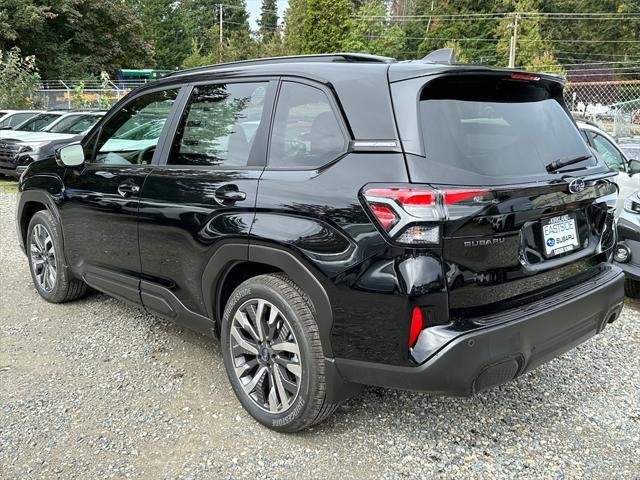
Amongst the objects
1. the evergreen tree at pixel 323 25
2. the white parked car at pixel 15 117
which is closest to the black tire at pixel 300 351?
the white parked car at pixel 15 117

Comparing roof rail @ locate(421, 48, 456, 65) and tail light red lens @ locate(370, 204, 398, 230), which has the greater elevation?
roof rail @ locate(421, 48, 456, 65)

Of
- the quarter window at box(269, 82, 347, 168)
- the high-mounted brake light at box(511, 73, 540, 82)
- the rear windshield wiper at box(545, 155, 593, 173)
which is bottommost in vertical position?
the rear windshield wiper at box(545, 155, 593, 173)

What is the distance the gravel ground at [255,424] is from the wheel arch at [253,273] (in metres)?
0.56

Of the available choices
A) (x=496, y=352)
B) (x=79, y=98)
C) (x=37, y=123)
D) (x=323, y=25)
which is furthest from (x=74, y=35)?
(x=496, y=352)

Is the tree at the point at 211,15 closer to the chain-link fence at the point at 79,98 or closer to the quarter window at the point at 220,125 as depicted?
the chain-link fence at the point at 79,98

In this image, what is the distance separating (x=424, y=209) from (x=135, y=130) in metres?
2.46

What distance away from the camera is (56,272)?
14.9ft

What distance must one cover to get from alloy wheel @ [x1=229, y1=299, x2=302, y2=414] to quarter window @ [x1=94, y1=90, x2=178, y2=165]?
1342 mm

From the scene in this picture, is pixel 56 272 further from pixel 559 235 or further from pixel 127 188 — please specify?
pixel 559 235

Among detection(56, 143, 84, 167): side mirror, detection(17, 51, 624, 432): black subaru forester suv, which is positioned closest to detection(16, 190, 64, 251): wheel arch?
detection(56, 143, 84, 167): side mirror

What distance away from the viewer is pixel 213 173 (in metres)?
3.07

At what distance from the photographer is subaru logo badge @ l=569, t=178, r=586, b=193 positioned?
8.72ft

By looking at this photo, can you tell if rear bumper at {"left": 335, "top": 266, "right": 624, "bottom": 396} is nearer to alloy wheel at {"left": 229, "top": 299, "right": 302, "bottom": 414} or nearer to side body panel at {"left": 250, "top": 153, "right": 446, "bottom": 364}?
side body panel at {"left": 250, "top": 153, "right": 446, "bottom": 364}

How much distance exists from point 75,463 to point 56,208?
2334 millimetres
